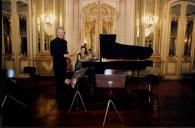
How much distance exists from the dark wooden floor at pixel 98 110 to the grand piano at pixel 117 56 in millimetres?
749

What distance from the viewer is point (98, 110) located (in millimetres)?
4238

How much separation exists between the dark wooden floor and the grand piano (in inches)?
29.5

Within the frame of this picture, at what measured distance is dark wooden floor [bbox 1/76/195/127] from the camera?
368 cm

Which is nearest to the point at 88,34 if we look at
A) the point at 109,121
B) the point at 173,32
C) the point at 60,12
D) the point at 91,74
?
the point at 60,12

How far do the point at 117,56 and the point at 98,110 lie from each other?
67.7 inches

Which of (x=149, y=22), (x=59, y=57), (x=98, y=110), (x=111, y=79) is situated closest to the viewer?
(x=111, y=79)

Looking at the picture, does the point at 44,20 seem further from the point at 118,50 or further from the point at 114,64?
the point at 114,64

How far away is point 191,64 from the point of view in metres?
7.57

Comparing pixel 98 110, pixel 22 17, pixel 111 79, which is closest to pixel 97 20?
pixel 22 17

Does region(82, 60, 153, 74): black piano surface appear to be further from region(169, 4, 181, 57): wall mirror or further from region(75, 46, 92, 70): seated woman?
region(169, 4, 181, 57): wall mirror

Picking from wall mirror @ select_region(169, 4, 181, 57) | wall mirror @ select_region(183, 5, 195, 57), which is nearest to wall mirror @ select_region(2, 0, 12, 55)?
wall mirror @ select_region(169, 4, 181, 57)

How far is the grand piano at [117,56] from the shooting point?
515 centimetres

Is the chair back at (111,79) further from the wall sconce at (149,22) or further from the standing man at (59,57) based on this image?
the wall sconce at (149,22)

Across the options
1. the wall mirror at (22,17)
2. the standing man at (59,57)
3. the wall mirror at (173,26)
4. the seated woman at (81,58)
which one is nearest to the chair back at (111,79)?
the standing man at (59,57)
